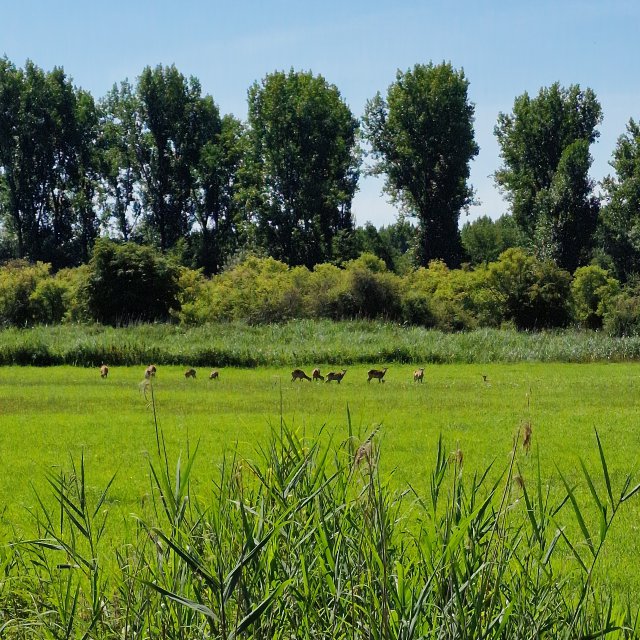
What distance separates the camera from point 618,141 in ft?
201

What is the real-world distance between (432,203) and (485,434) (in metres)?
47.5

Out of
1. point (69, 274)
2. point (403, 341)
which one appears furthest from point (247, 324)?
point (69, 274)

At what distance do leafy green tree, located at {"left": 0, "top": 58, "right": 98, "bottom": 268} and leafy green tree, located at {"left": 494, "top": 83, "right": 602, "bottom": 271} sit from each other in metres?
30.5

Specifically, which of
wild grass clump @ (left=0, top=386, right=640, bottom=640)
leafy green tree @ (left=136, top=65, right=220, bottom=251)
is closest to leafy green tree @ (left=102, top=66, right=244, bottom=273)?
leafy green tree @ (left=136, top=65, right=220, bottom=251)

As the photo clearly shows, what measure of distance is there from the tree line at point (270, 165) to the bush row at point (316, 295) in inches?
436

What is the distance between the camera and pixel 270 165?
61.9 meters

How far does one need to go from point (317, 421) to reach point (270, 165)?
158 feet

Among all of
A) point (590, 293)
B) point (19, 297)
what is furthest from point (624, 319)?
point (19, 297)

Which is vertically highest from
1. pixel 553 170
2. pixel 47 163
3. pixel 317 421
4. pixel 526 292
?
pixel 47 163

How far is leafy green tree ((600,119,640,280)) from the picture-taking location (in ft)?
189

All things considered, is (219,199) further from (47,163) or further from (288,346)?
(288,346)

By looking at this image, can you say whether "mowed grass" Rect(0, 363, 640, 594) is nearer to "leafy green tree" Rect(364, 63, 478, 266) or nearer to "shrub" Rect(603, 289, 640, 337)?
"shrub" Rect(603, 289, 640, 337)

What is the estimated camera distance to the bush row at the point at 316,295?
41438mm

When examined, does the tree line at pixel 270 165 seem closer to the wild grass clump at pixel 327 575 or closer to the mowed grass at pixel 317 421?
the mowed grass at pixel 317 421
